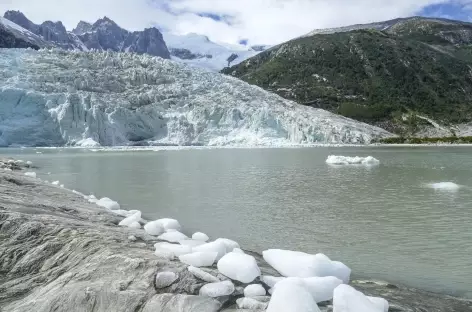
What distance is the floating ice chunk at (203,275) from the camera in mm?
3941

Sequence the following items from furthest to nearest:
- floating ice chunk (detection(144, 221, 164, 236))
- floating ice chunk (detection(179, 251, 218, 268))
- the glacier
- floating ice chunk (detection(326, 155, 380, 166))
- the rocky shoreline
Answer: the glacier, floating ice chunk (detection(326, 155, 380, 166)), floating ice chunk (detection(144, 221, 164, 236)), floating ice chunk (detection(179, 251, 218, 268)), the rocky shoreline

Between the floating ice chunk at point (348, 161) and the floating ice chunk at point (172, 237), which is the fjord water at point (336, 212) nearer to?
the floating ice chunk at point (172, 237)

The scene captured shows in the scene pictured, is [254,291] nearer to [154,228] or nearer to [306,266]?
[306,266]

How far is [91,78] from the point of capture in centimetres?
4631

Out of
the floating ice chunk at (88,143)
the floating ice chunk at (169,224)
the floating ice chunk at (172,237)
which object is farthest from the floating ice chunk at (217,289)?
the floating ice chunk at (88,143)

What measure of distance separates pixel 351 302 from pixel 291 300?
533 mm

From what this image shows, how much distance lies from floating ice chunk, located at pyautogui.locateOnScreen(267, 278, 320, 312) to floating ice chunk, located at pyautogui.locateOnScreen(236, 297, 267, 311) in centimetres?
16

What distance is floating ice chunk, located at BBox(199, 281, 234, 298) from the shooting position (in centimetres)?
371

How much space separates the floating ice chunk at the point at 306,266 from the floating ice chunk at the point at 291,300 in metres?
1.05

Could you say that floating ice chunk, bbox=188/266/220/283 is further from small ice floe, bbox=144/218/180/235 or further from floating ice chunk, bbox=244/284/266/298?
small ice floe, bbox=144/218/180/235

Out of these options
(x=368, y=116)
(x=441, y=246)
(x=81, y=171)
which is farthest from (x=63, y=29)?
(x=441, y=246)

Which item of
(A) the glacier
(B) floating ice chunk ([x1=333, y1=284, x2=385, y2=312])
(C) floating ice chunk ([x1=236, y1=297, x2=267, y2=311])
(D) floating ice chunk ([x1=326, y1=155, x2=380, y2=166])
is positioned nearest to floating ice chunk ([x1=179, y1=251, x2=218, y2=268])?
(C) floating ice chunk ([x1=236, y1=297, x2=267, y2=311])

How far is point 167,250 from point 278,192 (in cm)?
895

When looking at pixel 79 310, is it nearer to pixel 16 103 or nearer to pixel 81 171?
pixel 81 171
